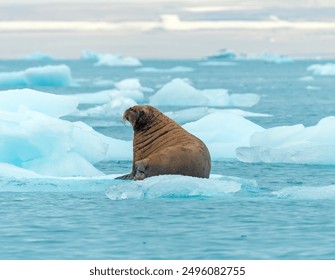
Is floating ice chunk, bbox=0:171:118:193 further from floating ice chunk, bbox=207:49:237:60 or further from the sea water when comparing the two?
floating ice chunk, bbox=207:49:237:60

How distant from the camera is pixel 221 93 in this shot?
38875 millimetres

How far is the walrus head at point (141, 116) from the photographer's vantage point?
1281 cm

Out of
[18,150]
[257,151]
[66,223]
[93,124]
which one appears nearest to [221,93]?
[93,124]

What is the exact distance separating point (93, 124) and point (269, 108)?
12734 mm

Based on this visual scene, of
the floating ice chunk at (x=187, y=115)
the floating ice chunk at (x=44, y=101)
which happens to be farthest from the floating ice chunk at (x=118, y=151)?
the floating ice chunk at (x=187, y=115)

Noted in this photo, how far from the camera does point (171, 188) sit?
11578 millimetres

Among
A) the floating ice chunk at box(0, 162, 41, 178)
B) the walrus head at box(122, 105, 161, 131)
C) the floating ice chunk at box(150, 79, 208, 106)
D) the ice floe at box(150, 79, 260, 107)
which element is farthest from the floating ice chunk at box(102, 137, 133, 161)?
the floating ice chunk at box(150, 79, 208, 106)

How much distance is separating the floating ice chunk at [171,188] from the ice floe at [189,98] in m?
24.2

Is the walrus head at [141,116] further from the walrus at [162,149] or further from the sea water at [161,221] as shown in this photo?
the sea water at [161,221]

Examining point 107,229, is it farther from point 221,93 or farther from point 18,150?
point 221,93

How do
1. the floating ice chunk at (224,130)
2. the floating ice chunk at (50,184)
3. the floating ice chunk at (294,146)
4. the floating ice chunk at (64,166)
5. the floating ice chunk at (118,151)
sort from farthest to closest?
1. the floating ice chunk at (224,130)
2. the floating ice chunk at (118,151)
3. the floating ice chunk at (294,146)
4. the floating ice chunk at (64,166)
5. the floating ice chunk at (50,184)

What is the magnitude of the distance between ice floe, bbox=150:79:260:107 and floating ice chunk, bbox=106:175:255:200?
79.5ft

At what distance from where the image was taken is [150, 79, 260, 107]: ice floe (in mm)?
36719

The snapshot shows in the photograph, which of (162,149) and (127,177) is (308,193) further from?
(127,177)
